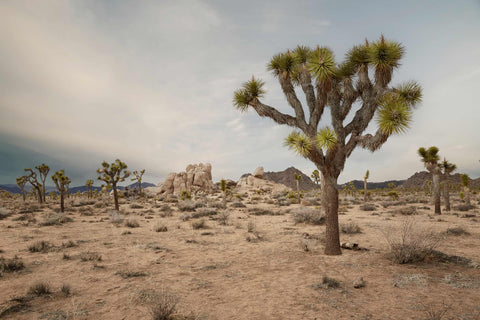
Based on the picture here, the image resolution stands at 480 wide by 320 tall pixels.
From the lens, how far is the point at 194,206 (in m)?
24.7

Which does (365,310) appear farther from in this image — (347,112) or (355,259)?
(347,112)

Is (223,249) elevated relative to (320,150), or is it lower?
lower

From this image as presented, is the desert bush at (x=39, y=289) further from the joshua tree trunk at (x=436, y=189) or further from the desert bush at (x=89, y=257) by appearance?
the joshua tree trunk at (x=436, y=189)

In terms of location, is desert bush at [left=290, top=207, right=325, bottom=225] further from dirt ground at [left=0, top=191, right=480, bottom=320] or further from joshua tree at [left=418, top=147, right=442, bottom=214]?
joshua tree at [left=418, top=147, right=442, bottom=214]

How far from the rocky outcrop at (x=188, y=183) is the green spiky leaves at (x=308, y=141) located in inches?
2391

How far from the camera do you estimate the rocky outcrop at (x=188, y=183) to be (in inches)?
2667

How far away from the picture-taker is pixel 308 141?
774cm

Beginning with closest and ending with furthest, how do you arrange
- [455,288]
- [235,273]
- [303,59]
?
[455,288] → [235,273] → [303,59]

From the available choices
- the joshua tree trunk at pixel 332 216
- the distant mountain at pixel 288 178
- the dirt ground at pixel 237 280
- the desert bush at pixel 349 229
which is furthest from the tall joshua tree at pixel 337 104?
the distant mountain at pixel 288 178

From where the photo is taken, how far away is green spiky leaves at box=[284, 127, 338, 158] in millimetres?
7500

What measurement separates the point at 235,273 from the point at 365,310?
135 inches

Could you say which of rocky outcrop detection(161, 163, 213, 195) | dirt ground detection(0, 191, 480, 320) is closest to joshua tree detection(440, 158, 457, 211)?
dirt ground detection(0, 191, 480, 320)

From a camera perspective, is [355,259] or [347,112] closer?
[355,259]

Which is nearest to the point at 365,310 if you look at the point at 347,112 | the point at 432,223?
the point at 347,112
